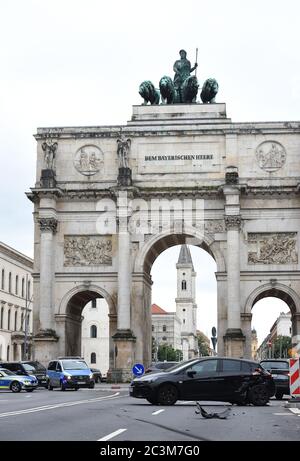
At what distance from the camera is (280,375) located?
3045cm

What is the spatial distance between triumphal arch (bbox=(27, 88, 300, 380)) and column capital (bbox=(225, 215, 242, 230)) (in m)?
0.06

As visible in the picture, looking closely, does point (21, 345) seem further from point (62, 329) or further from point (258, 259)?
point (258, 259)

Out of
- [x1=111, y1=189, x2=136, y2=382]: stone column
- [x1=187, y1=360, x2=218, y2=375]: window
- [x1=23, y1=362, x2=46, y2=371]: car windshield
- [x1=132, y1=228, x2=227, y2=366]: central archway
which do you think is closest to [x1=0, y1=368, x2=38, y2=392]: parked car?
[x1=23, y1=362, x2=46, y2=371]: car windshield

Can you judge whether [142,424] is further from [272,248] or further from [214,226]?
[214,226]

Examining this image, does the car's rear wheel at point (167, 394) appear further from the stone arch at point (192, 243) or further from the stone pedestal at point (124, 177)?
the stone pedestal at point (124, 177)

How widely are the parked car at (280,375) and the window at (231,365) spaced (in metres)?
5.08

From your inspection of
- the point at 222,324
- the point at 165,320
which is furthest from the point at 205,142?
the point at 165,320

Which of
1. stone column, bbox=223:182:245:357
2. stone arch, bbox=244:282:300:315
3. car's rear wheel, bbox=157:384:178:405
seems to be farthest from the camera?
stone arch, bbox=244:282:300:315

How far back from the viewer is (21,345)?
8575cm

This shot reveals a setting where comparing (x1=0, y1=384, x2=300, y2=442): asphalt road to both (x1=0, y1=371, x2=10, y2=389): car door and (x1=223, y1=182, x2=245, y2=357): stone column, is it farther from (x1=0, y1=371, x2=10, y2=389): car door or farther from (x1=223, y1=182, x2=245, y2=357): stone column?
(x1=223, y1=182, x2=245, y2=357): stone column

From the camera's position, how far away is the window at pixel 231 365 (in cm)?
2452

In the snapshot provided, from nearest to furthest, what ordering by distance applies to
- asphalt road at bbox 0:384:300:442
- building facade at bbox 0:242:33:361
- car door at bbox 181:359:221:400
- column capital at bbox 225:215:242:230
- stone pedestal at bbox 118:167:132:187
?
asphalt road at bbox 0:384:300:442 → car door at bbox 181:359:221:400 → column capital at bbox 225:215:242:230 → stone pedestal at bbox 118:167:132:187 → building facade at bbox 0:242:33:361

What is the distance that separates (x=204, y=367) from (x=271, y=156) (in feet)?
92.1

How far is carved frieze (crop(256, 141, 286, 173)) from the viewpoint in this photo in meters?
50.5
